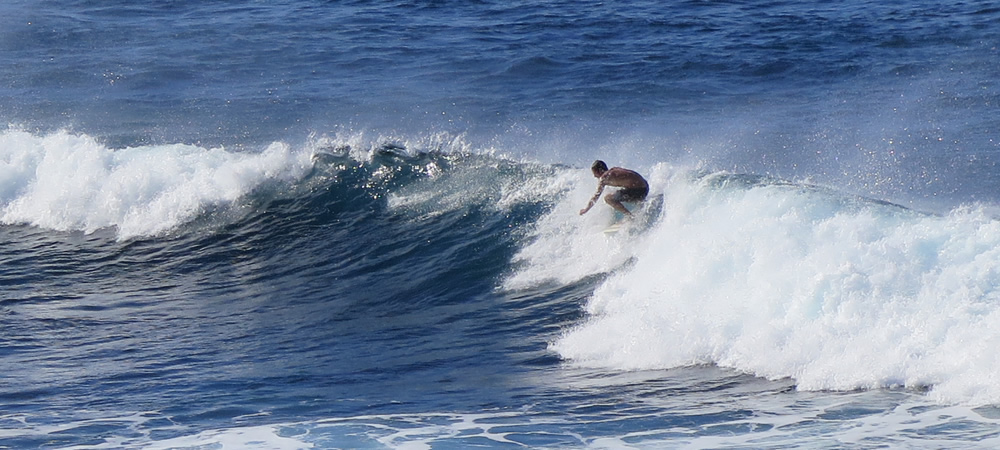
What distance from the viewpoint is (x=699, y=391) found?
966cm

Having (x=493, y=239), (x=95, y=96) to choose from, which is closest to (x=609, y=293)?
(x=493, y=239)

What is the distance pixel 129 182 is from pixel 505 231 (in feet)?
20.5

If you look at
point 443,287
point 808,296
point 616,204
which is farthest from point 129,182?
point 808,296

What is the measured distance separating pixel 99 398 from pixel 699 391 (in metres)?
5.23

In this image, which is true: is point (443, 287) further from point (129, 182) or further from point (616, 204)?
point (129, 182)

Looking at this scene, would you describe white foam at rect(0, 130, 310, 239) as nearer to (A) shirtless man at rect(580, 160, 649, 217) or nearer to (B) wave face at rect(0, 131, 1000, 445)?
(B) wave face at rect(0, 131, 1000, 445)

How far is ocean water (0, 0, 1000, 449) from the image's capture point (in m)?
9.32

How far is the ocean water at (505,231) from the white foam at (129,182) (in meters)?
0.06

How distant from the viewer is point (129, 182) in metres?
17.2

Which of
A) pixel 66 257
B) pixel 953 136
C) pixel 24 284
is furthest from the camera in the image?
pixel 953 136

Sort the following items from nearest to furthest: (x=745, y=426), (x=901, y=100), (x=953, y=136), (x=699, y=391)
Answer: (x=745, y=426), (x=699, y=391), (x=953, y=136), (x=901, y=100)

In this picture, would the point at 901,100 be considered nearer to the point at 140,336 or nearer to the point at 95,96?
the point at 140,336

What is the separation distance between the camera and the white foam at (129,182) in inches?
659

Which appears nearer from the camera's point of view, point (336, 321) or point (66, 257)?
point (336, 321)
